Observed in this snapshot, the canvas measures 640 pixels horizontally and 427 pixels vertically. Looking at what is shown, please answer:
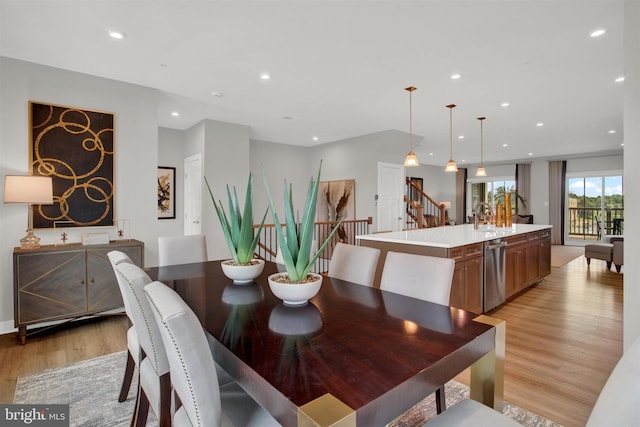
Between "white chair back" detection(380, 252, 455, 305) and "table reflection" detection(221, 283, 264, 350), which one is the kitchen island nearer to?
"white chair back" detection(380, 252, 455, 305)

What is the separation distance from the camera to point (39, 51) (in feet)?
9.92

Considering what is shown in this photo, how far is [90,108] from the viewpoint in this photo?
11.7 feet

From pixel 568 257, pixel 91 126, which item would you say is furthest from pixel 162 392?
pixel 568 257

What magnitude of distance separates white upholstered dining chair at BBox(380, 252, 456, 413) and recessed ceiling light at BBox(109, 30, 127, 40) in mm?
2803

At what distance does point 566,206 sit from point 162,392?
1134cm

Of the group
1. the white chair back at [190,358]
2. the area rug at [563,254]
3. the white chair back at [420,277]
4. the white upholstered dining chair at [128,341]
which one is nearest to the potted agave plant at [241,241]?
the white upholstered dining chair at [128,341]

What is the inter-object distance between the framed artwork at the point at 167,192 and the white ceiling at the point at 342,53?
112 cm

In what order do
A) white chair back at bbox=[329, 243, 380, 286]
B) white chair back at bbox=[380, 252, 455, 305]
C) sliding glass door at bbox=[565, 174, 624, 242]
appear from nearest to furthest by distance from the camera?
1. white chair back at bbox=[380, 252, 455, 305]
2. white chair back at bbox=[329, 243, 380, 286]
3. sliding glass door at bbox=[565, 174, 624, 242]

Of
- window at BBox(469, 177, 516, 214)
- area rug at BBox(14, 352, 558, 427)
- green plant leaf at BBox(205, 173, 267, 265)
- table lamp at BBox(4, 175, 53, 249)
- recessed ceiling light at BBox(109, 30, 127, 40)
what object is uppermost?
recessed ceiling light at BBox(109, 30, 127, 40)

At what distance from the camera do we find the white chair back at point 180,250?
8.98 ft

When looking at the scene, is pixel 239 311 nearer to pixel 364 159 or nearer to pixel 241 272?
pixel 241 272

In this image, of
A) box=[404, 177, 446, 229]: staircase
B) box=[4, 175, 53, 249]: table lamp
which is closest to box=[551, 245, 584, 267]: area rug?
box=[404, 177, 446, 229]: staircase

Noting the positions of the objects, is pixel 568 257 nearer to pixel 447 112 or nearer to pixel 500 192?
pixel 500 192

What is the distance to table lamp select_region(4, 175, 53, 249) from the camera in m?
2.87
